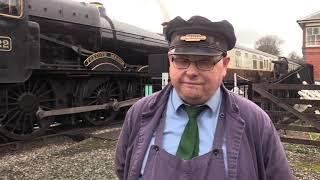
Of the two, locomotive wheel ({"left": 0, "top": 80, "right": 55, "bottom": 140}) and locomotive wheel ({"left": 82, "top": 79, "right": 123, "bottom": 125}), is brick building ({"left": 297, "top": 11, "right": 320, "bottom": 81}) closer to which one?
locomotive wheel ({"left": 82, "top": 79, "right": 123, "bottom": 125})

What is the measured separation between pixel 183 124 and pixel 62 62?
908 cm

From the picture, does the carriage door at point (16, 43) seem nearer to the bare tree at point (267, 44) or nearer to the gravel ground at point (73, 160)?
the gravel ground at point (73, 160)

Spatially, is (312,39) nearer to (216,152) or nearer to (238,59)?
(238,59)

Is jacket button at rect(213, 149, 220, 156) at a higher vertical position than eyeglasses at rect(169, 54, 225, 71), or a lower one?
lower

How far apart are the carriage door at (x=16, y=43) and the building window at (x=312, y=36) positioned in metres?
39.8

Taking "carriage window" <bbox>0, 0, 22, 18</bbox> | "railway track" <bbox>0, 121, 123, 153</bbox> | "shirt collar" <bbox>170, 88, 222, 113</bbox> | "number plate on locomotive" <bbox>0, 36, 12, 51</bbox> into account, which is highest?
"carriage window" <bbox>0, 0, 22, 18</bbox>

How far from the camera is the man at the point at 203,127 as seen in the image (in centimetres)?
203

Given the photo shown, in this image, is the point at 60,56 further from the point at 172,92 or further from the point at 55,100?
the point at 172,92

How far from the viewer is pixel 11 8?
28.5 feet

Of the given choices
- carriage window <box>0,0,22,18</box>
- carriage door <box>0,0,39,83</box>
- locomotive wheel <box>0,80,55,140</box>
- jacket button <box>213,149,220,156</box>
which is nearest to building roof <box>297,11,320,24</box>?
locomotive wheel <box>0,80,55,140</box>

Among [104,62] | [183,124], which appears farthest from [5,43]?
[183,124]

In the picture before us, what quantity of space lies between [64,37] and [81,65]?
29.8 inches

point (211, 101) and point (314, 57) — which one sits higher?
point (314, 57)

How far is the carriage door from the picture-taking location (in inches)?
334
